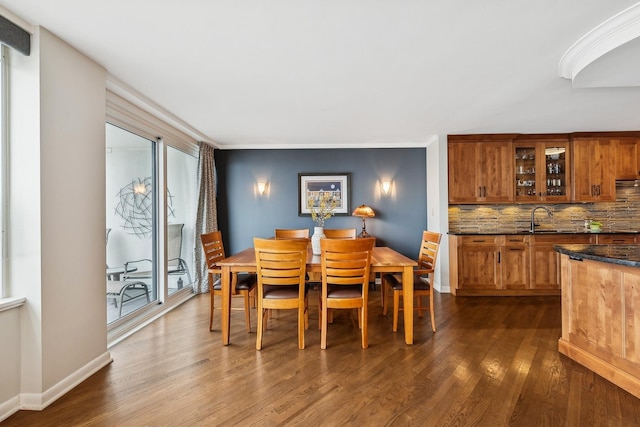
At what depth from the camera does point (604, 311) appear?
2322 mm

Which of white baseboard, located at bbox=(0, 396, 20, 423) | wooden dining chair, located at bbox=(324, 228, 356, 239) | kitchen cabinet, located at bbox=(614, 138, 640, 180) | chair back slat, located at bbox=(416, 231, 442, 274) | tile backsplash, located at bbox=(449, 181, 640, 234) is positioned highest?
kitchen cabinet, located at bbox=(614, 138, 640, 180)

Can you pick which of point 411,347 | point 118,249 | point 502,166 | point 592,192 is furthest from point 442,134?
point 118,249

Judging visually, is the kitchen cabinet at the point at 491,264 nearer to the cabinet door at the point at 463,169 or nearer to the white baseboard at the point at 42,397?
the cabinet door at the point at 463,169

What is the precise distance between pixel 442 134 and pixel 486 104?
1285 millimetres

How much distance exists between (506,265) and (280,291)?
11.4 feet

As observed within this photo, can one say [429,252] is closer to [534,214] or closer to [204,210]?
[534,214]

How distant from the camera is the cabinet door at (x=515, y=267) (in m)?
4.55

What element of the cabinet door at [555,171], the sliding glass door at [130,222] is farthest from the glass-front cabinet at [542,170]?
the sliding glass door at [130,222]

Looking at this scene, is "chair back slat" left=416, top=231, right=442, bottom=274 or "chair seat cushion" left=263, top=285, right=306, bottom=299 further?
"chair back slat" left=416, top=231, right=442, bottom=274

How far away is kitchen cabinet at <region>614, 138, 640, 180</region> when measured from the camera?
4.70 m

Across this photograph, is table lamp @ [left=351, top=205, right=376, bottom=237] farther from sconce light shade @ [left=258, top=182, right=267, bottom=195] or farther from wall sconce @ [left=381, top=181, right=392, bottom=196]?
sconce light shade @ [left=258, top=182, right=267, bottom=195]

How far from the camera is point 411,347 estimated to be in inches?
112

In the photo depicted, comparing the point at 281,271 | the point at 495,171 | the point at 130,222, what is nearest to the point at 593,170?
the point at 495,171

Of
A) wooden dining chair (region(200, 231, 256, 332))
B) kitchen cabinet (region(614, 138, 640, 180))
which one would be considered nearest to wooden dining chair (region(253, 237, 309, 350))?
wooden dining chair (region(200, 231, 256, 332))
